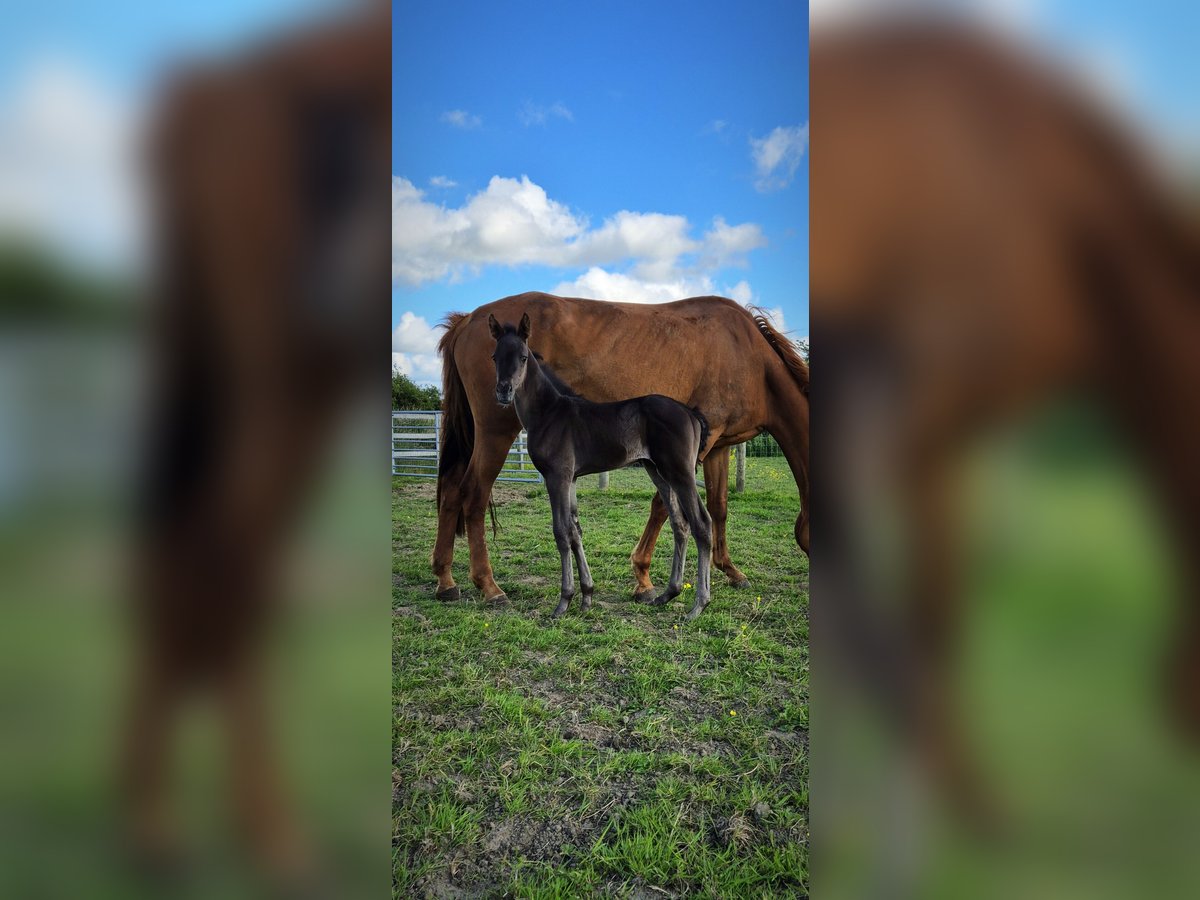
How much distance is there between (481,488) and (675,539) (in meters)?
0.66

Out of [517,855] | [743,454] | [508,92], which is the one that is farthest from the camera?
[743,454]

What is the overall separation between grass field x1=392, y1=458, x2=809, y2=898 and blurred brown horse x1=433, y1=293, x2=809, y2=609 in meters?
0.08

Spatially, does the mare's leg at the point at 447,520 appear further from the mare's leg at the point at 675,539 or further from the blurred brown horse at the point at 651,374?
the mare's leg at the point at 675,539

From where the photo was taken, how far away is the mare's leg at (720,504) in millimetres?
1803
